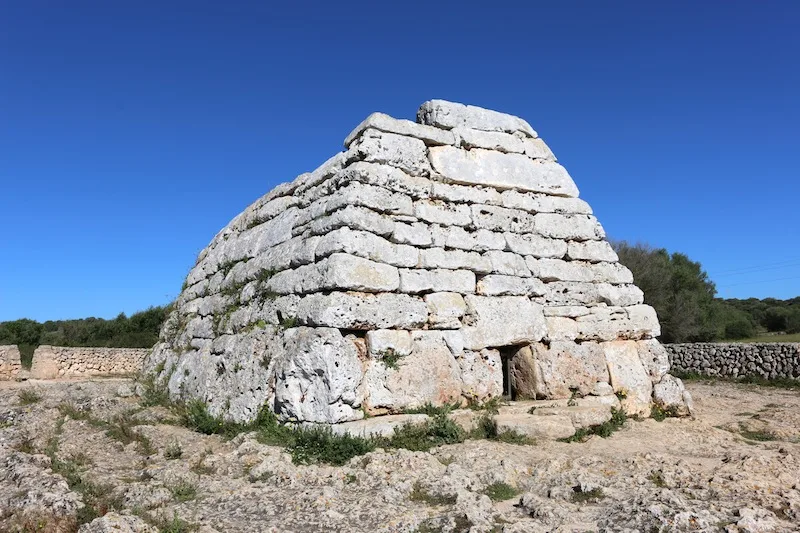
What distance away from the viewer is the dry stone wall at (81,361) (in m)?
17.6

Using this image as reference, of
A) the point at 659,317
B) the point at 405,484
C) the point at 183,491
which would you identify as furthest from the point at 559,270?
the point at 659,317

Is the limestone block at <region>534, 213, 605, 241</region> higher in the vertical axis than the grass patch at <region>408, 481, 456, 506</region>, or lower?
higher

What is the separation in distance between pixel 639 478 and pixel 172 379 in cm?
630

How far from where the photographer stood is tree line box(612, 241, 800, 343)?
1030 inches

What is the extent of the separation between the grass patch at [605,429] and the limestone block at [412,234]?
2.56 metres

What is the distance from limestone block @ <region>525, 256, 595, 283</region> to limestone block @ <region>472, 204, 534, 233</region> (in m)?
0.44

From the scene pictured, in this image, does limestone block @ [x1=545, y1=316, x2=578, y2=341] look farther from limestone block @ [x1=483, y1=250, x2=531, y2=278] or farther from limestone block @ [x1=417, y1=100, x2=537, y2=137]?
limestone block @ [x1=417, y1=100, x2=537, y2=137]

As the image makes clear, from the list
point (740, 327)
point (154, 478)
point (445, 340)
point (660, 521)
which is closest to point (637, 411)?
point (445, 340)

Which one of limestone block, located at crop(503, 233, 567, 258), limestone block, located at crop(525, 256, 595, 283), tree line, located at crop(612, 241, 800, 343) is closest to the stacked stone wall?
limestone block, located at crop(503, 233, 567, 258)

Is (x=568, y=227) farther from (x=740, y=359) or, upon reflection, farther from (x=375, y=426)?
(x=740, y=359)

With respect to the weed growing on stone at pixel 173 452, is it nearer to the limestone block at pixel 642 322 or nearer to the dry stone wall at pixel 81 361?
the limestone block at pixel 642 322

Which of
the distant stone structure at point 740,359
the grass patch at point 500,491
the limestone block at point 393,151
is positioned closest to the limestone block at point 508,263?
the limestone block at point 393,151

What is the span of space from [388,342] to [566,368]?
2376 millimetres

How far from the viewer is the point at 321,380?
533 cm
